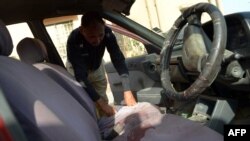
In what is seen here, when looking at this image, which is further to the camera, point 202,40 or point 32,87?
point 202,40

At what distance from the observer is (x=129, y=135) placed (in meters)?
2.49

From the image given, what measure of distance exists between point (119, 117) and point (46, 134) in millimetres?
1168

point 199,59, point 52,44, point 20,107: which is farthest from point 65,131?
point 52,44

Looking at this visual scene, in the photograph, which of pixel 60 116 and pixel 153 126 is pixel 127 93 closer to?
pixel 153 126

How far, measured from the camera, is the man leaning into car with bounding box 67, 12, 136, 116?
3.16m

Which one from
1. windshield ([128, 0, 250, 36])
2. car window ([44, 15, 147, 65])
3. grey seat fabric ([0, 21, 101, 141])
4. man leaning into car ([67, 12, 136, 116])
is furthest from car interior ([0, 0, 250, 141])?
windshield ([128, 0, 250, 36])

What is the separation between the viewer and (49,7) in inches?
127

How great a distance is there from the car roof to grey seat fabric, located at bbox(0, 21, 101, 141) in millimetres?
908

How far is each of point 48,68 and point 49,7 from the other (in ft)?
2.14

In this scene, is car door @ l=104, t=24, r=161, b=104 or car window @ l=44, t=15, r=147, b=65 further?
car window @ l=44, t=15, r=147, b=65

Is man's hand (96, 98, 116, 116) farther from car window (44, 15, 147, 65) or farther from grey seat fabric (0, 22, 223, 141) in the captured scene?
car window (44, 15, 147, 65)

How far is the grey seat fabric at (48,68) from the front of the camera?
274 cm

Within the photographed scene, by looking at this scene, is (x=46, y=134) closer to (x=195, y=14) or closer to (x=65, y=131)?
(x=65, y=131)

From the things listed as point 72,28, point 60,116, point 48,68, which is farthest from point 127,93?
point 72,28
